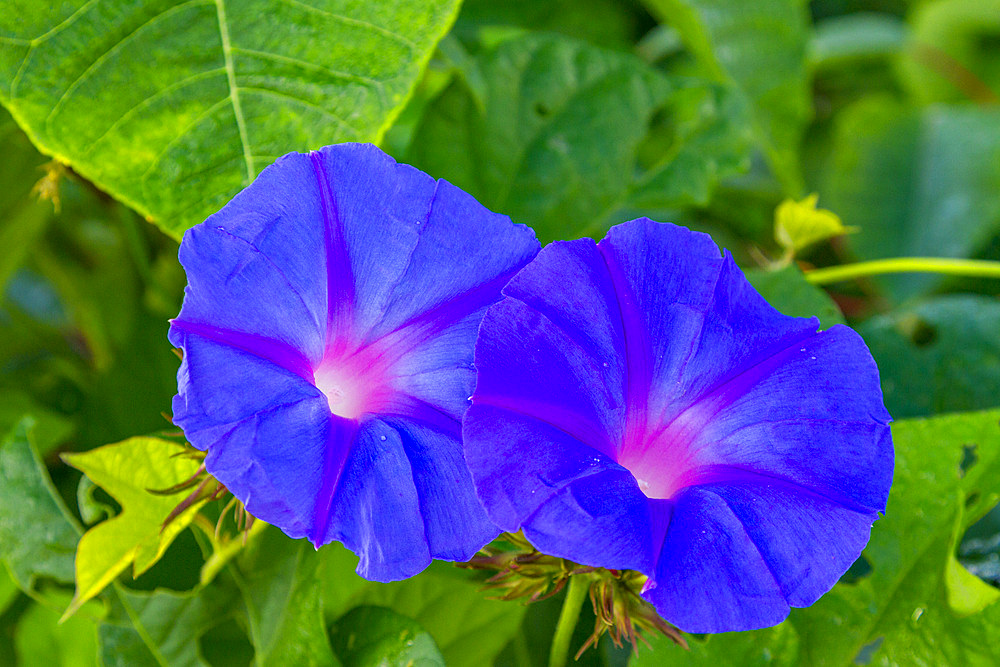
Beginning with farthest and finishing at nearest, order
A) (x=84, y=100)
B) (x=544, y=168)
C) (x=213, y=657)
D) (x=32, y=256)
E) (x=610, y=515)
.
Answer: (x=32, y=256) → (x=544, y=168) → (x=213, y=657) → (x=84, y=100) → (x=610, y=515)

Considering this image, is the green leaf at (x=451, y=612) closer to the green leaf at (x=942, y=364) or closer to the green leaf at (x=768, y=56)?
the green leaf at (x=942, y=364)

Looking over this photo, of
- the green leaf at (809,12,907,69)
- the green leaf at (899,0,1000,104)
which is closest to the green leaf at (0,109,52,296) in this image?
the green leaf at (809,12,907,69)

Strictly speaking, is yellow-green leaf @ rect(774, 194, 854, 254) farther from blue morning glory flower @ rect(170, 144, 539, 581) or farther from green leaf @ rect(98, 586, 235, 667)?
green leaf @ rect(98, 586, 235, 667)

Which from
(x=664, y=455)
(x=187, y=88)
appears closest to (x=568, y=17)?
(x=187, y=88)

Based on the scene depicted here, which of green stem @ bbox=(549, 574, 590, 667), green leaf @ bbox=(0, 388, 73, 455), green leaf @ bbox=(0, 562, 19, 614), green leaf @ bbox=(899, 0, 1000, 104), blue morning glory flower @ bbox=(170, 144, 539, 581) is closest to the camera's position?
blue morning glory flower @ bbox=(170, 144, 539, 581)

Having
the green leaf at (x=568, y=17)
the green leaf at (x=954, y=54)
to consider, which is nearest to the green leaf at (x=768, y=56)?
the green leaf at (x=568, y=17)

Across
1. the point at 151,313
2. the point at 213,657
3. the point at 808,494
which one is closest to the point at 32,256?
the point at 151,313

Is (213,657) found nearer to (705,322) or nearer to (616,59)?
(705,322)
